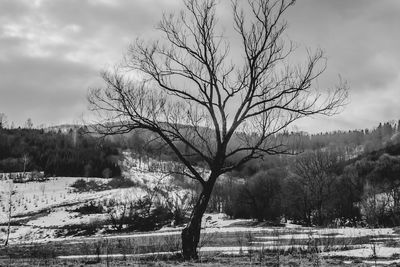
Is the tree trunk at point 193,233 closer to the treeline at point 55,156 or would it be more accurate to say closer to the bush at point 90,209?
the bush at point 90,209

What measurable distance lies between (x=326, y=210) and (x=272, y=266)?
67006 millimetres

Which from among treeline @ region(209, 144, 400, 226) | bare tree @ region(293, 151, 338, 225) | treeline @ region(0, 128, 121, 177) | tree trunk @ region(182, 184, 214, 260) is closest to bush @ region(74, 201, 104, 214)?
treeline @ region(209, 144, 400, 226)

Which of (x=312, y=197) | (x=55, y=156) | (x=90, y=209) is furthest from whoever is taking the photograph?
(x=55, y=156)

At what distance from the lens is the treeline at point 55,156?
138 m

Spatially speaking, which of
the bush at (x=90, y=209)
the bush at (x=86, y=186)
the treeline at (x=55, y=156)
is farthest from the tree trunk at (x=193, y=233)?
the treeline at (x=55, y=156)

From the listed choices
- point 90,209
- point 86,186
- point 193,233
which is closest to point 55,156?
point 86,186

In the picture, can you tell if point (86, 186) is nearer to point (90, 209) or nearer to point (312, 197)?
point (90, 209)

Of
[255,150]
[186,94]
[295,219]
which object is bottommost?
[295,219]

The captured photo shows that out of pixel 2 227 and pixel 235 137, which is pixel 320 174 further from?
pixel 235 137

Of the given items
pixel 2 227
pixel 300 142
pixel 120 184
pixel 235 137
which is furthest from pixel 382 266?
pixel 120 184

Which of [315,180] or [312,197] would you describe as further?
[312,197]

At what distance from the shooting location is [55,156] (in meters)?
148

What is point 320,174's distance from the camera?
222ft

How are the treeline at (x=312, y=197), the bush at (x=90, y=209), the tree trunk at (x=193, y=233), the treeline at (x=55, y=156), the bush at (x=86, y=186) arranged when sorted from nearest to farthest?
the tree trunk at (x=193, y=233) → the treeline at (x=312, y=197) → the bush at (x=90, y=209) → the bush at (x=86, y=186) → the treeline at (x=55, y=156)
